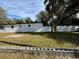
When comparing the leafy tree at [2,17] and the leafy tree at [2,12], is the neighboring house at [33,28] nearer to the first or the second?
the leafy tree at [2,17]

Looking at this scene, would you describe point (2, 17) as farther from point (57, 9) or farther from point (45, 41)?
point (45, 41)

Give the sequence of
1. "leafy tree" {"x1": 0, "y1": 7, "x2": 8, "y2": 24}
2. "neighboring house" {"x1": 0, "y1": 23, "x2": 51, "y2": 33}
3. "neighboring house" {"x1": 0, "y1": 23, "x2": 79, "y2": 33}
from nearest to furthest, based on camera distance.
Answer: "neighboring house" {"x1": 0, "y1": 23, "x2": 79, "y2": 33}
"neighboring house" {"x1": 0, "y1": 23, "x2": 51, "y2": 33}
"leafy tree" {"x1": 0, "y1": 7, "x2": 8, "y2": 24}

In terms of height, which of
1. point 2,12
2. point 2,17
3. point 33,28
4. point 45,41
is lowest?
point 33,28

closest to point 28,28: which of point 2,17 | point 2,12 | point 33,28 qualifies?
point 33,28

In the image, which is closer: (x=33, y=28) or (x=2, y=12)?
(x=33, y=28)

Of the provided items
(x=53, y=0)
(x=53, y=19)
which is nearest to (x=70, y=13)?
(x=53, y=0)

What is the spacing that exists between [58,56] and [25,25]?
36411 millimetres

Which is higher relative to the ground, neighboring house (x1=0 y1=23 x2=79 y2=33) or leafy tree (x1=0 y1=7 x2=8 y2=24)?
leafy tree (x1=0 y1=7 x2=8 y2=24)

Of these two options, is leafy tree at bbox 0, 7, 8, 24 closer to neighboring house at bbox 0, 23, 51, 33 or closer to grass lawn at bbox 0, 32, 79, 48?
neighboring house at bbox 0, 23, 51, 33

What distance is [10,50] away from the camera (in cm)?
1084

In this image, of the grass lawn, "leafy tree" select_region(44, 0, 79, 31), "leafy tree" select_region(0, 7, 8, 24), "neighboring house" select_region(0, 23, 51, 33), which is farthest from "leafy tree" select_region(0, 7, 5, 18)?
the grass lawn

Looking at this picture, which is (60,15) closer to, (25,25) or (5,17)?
(25,25)

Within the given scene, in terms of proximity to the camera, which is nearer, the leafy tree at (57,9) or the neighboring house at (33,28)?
the leafy tree at (57,9)

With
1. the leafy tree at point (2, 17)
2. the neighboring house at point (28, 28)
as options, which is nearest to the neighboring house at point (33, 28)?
the neighboring house at point (28, 28)
